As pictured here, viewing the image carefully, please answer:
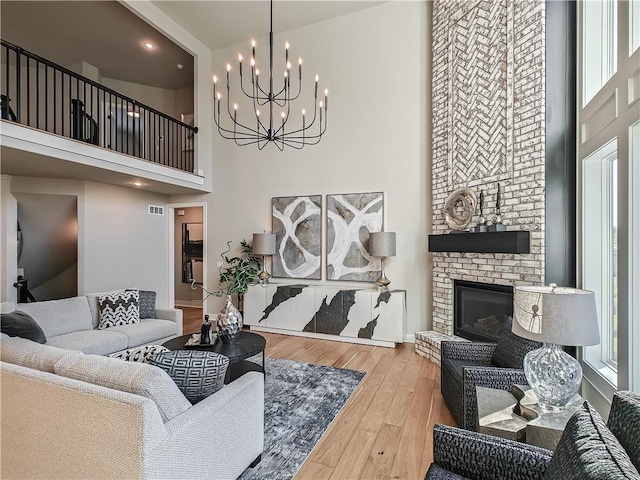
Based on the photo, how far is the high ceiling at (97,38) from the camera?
16.7 feet

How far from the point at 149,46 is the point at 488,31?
5.58 metres

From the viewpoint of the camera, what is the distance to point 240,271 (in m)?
5.50

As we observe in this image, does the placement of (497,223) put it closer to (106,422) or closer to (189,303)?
(106,422)

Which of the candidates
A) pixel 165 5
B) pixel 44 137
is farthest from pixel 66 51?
pixel 44 137

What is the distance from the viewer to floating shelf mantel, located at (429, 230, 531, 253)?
3.27m

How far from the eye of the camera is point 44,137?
3.76 meters

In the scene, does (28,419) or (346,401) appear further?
(346,401)

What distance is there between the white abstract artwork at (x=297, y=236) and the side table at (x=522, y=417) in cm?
363

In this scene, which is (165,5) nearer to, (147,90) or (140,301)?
(147,90)

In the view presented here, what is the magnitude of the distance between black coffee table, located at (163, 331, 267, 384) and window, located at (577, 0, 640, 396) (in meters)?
2.71

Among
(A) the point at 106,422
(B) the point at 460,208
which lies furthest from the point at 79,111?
(B) the point at 460,208

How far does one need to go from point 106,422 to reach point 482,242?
3.55 meters

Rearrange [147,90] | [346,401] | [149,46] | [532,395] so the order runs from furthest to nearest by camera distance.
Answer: [147,90]
[149,46]
[346,401]
[532,395]

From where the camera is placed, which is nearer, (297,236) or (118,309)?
(118,309)
